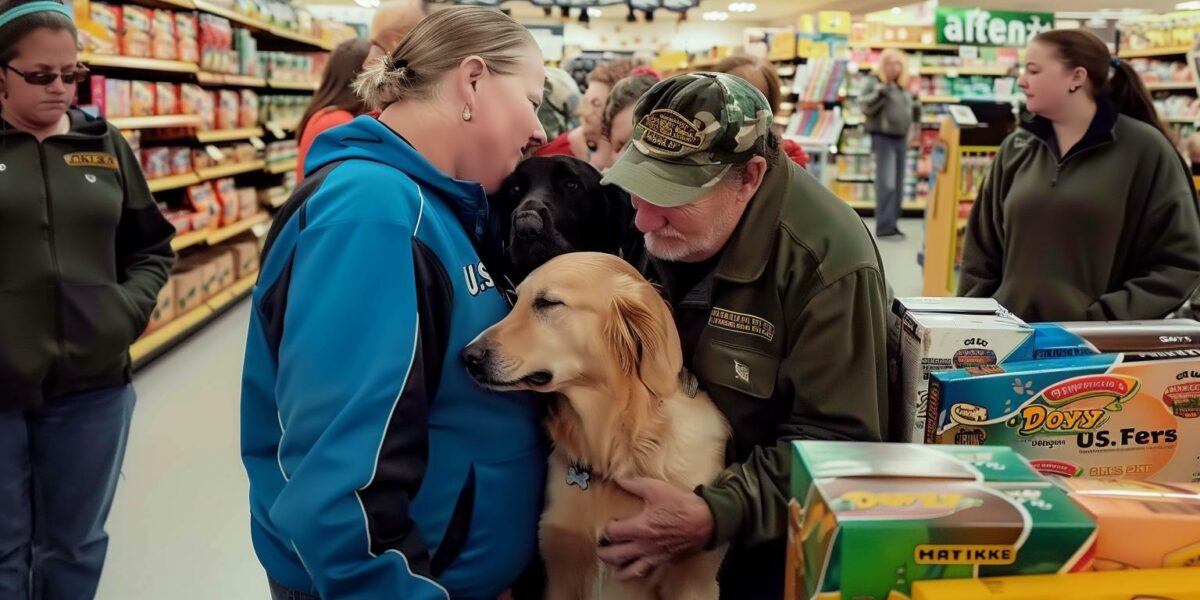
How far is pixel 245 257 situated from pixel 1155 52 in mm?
11000

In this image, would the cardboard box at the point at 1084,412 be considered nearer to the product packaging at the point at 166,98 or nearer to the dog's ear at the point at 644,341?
the dog's ear at the point at 644,341

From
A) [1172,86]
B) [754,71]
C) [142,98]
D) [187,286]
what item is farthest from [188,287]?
[1172,86]

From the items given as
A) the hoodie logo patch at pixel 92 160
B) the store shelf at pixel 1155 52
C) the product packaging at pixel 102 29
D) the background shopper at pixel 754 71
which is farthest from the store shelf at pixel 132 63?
the store shelf at pixel 1155 52

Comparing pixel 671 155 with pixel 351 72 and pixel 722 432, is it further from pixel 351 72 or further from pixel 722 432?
pixel 351 72

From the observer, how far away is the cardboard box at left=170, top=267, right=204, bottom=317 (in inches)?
230

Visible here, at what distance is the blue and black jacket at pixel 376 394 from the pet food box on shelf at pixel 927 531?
0.50 m

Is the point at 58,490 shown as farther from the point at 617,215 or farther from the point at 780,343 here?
the point at 780,343

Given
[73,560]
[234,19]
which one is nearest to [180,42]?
[234,19]

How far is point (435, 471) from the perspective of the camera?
4.01 feet

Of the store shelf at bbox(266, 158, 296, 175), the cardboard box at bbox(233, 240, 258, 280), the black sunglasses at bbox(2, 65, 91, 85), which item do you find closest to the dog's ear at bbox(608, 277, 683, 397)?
the black sunglasses at bbox(2, 65, 91, 85)

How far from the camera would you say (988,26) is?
42.8ft

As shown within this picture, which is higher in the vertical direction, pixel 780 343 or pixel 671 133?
pixel 671 133

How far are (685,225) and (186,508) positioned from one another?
3065mm

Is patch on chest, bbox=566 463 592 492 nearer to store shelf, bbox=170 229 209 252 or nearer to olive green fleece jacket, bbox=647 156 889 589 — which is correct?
olive green fleece jacket, bbox=647 156 889 589
